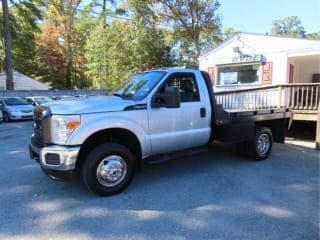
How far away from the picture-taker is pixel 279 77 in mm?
14109

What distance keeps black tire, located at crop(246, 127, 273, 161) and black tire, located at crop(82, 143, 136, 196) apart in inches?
118

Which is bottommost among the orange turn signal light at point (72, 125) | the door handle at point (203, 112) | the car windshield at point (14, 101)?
the car windshield at point (14, 101)

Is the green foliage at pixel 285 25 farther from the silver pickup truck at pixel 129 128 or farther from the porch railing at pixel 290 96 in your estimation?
the silver pickup truck at pixel 129 128

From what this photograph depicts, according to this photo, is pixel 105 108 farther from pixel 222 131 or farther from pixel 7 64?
pixel 7 64

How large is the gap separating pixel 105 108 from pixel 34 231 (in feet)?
6.21

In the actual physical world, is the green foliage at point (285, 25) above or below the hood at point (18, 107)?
above

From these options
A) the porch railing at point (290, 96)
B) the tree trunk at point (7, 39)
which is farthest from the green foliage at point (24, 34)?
the porch railing at point (290, 96)

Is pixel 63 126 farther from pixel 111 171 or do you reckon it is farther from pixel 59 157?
pixel 111 171

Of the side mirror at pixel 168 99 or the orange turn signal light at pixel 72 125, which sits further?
the side mirror at pixel 168 99

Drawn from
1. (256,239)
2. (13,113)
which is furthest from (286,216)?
(13,113)

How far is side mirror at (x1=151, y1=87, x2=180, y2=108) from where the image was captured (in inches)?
190

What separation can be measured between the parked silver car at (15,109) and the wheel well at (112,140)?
13037 mm

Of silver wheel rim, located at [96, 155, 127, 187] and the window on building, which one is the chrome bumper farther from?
the window on building

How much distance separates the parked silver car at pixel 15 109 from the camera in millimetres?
16031
